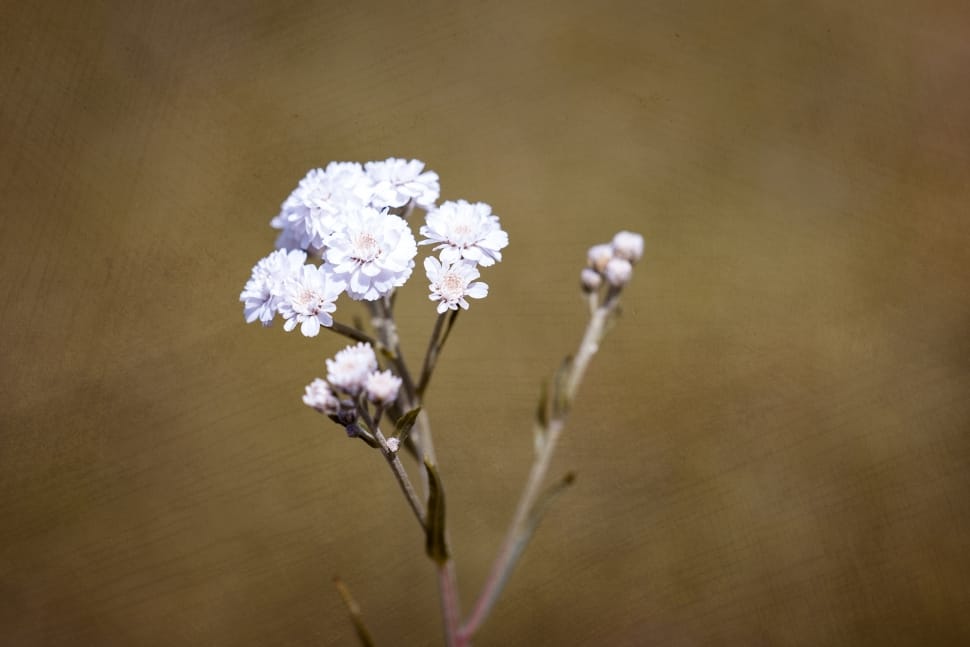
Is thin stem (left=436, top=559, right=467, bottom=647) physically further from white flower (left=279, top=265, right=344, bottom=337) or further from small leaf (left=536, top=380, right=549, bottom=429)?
white flower (left=279, top=265, right=344, bottom=337)

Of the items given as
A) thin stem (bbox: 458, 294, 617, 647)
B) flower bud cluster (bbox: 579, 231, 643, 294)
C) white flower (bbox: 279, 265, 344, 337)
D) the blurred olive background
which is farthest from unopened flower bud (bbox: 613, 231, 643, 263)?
the blurred olive background

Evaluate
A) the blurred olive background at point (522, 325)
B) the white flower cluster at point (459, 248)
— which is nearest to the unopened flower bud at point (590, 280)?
the white flower cluster at point (459, 248)

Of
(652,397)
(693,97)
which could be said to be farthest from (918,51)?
(652,397)

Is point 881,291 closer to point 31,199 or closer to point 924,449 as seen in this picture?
point 924,449

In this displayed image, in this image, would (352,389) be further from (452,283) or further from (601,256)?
(601,256)

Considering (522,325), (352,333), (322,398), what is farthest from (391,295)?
(522,325)

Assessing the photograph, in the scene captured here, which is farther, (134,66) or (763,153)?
(763,153)

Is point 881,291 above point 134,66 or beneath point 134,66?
beneath

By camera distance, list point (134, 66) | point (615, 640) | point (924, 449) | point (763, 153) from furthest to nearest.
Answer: point (763, 153), point (134, 66), point (924, 449), point (615, 640)
